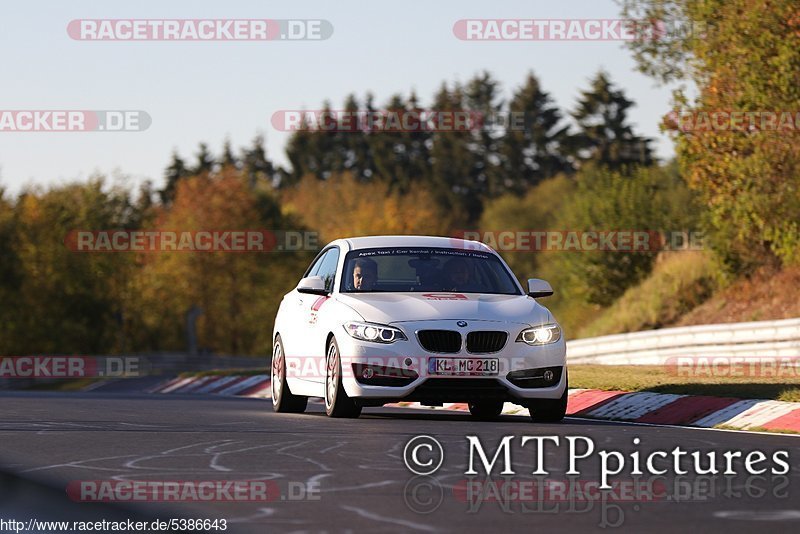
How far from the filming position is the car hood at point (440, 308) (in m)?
→ 14.3

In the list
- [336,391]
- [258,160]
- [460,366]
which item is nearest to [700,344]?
[336,391]

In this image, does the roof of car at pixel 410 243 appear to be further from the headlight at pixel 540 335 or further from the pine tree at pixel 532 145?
the pine tree at pixel 532 145

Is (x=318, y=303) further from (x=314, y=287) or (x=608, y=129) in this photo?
(x=608, y=129)

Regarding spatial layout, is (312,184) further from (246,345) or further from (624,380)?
(624,380)

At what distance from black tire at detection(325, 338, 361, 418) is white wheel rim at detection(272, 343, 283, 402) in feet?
6.74

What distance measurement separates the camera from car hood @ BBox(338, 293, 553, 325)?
47.0 feet

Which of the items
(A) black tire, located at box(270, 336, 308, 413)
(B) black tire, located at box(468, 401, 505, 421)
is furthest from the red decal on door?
(B) black tire, located at box(468, 401, 505, 421)

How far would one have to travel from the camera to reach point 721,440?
39.3 feet

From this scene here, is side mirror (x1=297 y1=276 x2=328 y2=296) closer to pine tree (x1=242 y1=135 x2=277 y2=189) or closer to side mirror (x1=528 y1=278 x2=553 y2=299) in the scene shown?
side mirror (x1=528 y1=278 x2=553 y2=299)

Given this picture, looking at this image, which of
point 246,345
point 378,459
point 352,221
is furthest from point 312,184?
point 378,459

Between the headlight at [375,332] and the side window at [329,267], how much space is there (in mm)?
1457

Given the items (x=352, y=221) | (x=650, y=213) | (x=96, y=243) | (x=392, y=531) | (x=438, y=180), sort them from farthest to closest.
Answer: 1. (x=438, y=180)
2. (x=352, y=221)
3. (x=96, y=243)
4. (x=650, y=213)
5. (x=392, y=531)

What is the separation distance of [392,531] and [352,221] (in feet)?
364

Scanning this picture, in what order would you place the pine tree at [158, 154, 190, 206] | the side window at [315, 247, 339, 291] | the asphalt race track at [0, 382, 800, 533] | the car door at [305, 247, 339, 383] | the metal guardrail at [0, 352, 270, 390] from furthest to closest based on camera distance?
the pine tree at [158, 154, 190, 206], the metal guardrail at [0, 352, 270, 390], the side window at [315, 247, 339, 291], the car door at [305, 247, 339, 383], the asphalt race track at [0, 382, 800, 533]
